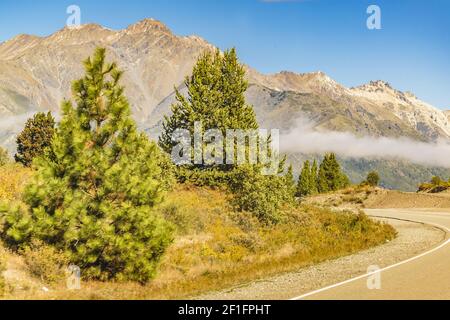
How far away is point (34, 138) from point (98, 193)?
2641 cm

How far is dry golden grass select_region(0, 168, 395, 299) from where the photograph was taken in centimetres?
1410

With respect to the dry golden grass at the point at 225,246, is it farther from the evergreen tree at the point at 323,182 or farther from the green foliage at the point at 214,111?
the evergreen tree at the point at 323,182

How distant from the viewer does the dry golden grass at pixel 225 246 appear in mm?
14102

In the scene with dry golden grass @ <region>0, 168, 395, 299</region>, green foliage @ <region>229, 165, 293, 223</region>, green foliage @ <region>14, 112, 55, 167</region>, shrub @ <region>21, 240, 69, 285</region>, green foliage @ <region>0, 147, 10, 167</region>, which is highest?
green foliage @ <region>14, 112, 55, 167</region>

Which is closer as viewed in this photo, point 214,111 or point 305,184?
point 214,111

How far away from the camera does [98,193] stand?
1547cm

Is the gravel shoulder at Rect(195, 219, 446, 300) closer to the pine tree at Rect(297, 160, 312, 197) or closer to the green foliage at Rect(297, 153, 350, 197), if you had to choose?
the green foliage at Rect(297, 153, 350, 197)

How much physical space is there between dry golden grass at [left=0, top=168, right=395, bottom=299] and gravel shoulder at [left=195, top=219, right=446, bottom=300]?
870 mm

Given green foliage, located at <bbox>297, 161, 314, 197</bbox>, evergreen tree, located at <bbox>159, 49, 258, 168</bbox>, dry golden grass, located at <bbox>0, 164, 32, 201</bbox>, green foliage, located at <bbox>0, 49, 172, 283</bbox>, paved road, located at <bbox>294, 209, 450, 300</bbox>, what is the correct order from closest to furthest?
paved road, located at <bbox>294, 209, 450, 300</bbox>
green foliage, located at <bbox>0, 49, 172, 283</bbox>
dry golden grass, located at <bbox>0, 164, 32, 201</bbox>
evergreen tree, located at <bbox>159, 49, 258, 168</bbox>
green foliage, located at <bbox>297, 161, 314, 197</bbox>

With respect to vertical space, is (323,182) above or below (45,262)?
above

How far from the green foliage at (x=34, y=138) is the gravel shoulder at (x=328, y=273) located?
28.3 m

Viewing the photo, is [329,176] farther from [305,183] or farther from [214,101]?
[214,101]

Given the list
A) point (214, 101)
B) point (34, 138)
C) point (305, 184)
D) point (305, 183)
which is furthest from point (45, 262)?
point (305, 183)

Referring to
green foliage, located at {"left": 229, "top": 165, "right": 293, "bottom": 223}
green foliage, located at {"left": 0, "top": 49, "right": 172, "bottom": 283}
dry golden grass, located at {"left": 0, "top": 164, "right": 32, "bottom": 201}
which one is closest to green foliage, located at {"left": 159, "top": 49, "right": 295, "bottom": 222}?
green foliage, located at {"left": 229, "top": 165, "right": 293, "bottom": 223}
